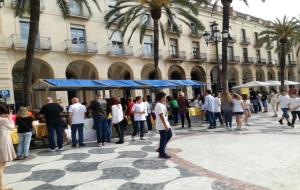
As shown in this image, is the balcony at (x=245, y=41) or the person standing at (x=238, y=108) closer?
the person standing at (x=238, y=108)

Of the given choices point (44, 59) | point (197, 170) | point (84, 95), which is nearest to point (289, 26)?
point (84, 95)

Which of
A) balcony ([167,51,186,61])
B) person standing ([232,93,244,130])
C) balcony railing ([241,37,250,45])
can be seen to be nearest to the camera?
person standing ([232,93,244,130])

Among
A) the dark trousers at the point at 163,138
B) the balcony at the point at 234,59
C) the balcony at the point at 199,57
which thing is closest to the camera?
the dark trousers at the point at 163,138

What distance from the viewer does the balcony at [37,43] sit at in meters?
24.1

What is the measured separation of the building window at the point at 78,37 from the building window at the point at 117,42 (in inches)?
122

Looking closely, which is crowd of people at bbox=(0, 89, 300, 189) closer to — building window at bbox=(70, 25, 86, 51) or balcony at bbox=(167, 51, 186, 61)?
building window at bbox=(70, 25, 86, 51)

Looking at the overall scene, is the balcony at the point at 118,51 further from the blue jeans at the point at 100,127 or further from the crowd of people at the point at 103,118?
the blue jeans at the point at 100,127

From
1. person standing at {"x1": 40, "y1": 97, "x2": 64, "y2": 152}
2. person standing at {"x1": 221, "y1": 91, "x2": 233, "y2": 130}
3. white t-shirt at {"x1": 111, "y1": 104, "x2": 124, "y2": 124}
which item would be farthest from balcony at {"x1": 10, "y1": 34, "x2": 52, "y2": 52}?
person standing at {"x1": 221, "y1": 91, "x2": 233, "y2": 130}

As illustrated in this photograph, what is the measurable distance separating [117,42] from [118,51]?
0.99 meters

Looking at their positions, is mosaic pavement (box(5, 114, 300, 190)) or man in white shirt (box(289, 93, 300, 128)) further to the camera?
man in white shirt (box(289, 93, 300, 128))

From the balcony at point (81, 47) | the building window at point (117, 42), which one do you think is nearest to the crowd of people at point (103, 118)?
the balcony at point (81, 47)

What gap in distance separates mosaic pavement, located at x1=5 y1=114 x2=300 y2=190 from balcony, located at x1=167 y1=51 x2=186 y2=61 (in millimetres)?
25557

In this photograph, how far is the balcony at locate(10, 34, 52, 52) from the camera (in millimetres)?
24141

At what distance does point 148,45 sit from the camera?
34.3 m
